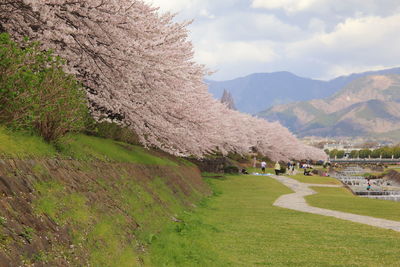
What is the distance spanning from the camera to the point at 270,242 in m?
13.0

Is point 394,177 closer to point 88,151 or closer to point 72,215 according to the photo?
point 88,151

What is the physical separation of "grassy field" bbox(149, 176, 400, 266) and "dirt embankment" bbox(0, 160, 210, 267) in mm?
858

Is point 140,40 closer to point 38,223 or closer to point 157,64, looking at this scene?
point 157,64

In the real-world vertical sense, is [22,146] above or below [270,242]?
above

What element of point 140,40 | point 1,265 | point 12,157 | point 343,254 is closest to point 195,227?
point 343,254

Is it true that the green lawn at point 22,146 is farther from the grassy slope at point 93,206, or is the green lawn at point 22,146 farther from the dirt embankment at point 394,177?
the dirt embankment at point 394,177

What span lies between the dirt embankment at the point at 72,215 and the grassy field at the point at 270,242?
86 cm

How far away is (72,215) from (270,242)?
24.3 ft

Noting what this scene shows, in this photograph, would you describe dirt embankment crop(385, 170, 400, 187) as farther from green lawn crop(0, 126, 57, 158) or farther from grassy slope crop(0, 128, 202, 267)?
green lawn crop(0, 126, 57, 158)

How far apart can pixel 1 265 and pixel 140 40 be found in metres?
10.3

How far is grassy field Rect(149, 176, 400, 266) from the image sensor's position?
10.4m

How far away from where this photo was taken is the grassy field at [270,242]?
10.4 metres

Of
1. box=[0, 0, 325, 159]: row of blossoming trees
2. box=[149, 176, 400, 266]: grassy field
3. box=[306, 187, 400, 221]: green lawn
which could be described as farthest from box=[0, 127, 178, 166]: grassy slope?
box=[306, 187, 400, 221]: green lawn

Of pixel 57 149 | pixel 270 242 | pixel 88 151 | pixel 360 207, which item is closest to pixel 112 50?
pixel 88 151
